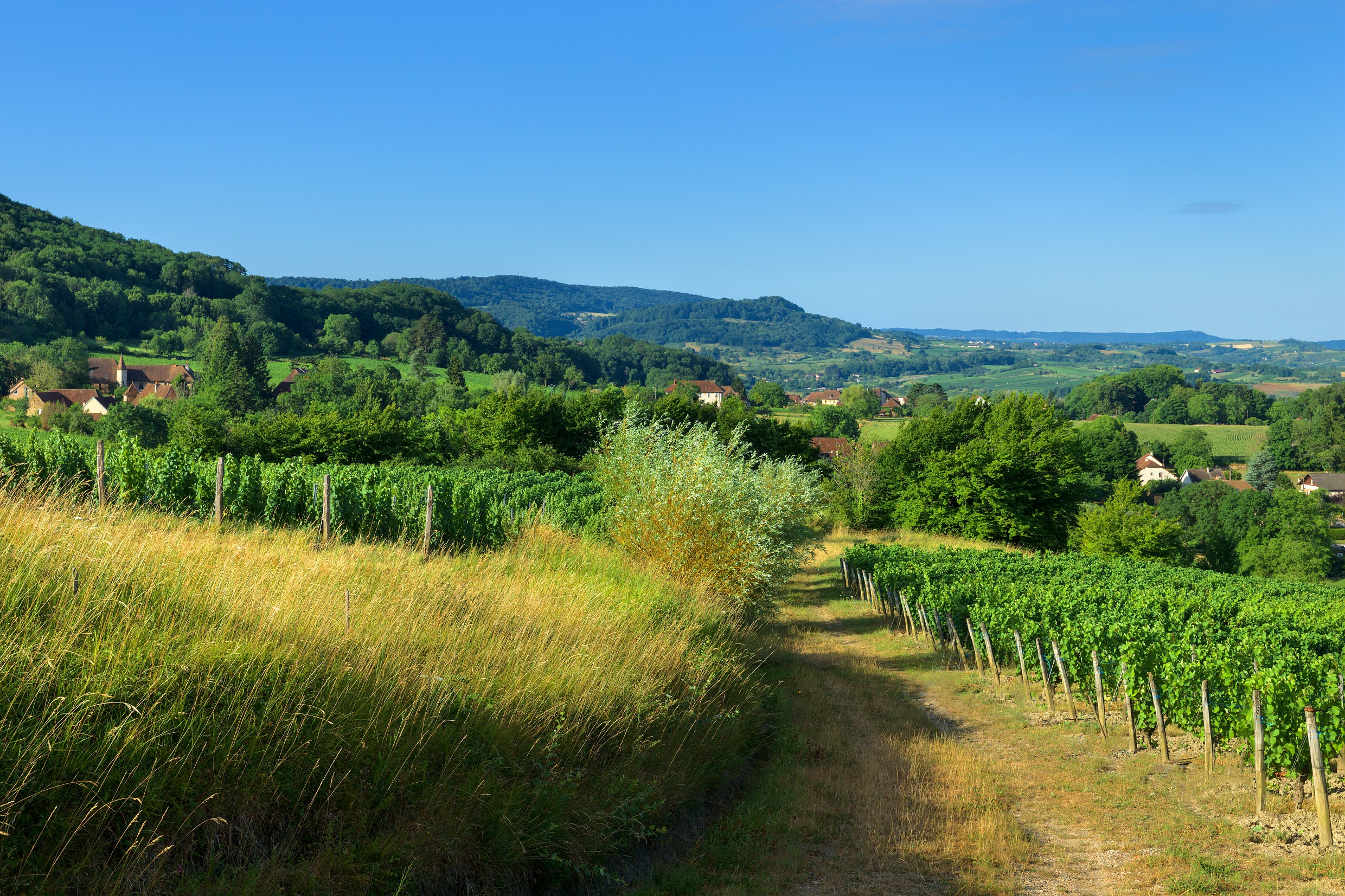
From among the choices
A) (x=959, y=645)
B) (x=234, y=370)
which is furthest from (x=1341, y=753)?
(x=234, y=370)

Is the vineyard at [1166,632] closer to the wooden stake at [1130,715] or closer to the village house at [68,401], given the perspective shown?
the wooden stake at [1130,715]

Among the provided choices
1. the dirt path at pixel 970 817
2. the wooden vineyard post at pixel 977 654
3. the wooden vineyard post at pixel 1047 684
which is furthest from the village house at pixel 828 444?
the dirt path at pixel 970 817

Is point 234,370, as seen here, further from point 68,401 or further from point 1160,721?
point 1160,721

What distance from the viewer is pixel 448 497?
1859 centimetres

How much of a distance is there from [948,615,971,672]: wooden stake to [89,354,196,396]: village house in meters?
108

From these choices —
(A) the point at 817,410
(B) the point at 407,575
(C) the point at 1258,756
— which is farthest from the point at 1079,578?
(A) the point at 817,410

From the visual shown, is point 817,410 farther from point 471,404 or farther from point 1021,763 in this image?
point 1021,763

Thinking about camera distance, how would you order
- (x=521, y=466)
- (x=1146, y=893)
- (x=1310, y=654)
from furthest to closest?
(x=521, y=466) → (x=1310, y=654) → (x=1146, y=893)

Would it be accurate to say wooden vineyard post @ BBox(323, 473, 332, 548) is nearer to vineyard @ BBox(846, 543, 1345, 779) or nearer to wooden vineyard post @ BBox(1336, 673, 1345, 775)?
vineyard @ BBox(846, 543, 1345, 779)

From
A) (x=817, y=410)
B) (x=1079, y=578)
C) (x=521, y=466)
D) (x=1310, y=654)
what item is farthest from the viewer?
(x=817, y=410)

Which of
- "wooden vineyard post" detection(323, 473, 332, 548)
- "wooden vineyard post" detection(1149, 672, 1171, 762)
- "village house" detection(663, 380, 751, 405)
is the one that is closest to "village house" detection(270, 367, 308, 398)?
"village house" detection(663, 380, 751, 405)

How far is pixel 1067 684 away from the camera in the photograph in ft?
44.2

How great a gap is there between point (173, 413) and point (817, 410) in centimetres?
9345

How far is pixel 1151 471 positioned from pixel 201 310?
151101 mm
